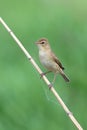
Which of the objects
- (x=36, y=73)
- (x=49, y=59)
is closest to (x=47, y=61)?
(x=49, y=59)

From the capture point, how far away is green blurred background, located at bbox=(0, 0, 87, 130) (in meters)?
6.38

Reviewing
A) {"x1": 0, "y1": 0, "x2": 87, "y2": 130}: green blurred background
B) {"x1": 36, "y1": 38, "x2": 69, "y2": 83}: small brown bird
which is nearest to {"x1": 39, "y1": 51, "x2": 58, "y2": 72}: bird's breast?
{"x1": 36, "y1": 38, "x2": 69, "y2": 83}: small brown bird

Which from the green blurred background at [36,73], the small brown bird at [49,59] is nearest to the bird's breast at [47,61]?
the small brown bird at [49,59]

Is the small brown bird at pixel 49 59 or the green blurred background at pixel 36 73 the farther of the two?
the small brown bird at pixel 49 59

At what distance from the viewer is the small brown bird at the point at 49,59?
6.66 meters

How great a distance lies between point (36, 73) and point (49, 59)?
0.19 metres

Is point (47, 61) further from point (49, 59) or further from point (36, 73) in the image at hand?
point (36, 73)

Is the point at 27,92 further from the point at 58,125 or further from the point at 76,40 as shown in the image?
the point at 76,40

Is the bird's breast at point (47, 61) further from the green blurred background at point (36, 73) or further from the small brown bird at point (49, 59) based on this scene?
the green blurred background at point (36, 73)

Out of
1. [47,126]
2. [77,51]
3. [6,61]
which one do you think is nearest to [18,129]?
[47,126]

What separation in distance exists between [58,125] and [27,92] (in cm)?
31

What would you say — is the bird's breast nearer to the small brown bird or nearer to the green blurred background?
the small brown bird

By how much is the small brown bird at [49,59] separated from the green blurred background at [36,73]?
88 millimetres

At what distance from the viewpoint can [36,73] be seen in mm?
6887
